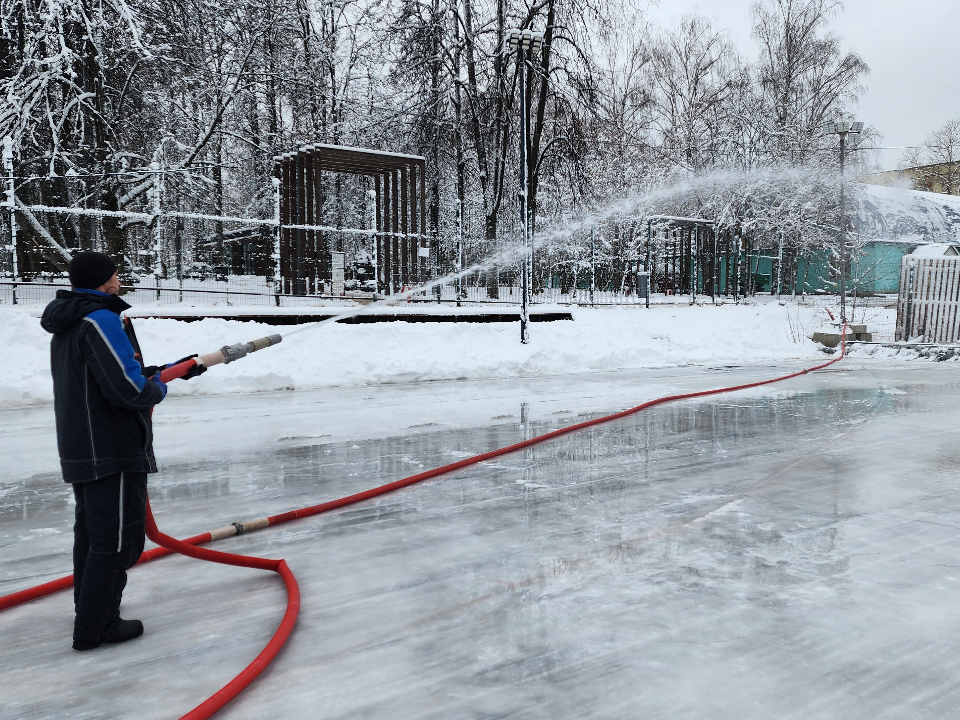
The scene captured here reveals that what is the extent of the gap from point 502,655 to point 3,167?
14.0m

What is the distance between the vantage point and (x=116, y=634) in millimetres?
3121

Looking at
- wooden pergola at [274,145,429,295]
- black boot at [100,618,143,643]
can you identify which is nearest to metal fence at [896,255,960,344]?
wooden pergola at [274,145,429,295]

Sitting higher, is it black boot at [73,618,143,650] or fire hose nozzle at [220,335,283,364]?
fire hose nozzle at [220,335,283,364]

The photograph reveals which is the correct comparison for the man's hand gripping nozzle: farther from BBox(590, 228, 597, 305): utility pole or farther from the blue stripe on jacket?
BBox(590, 228, 597, 305): utility pole

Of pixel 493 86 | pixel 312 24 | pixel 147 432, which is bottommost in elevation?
pixel 147 432

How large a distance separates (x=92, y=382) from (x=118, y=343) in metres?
0.20

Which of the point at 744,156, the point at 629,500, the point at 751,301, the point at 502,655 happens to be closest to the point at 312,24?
the point at 751,301

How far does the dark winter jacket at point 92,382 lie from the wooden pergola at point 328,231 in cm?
1267

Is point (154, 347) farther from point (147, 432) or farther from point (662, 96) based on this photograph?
point (662, 96)

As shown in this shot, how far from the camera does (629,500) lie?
5156mm

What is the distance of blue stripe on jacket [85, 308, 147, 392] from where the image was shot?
9.68 ft

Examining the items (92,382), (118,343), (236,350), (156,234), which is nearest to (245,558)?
(236,350)

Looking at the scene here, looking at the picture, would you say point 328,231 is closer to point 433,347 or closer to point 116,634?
point 433,347

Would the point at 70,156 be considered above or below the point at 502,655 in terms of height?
above
